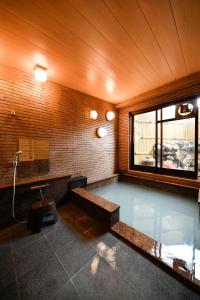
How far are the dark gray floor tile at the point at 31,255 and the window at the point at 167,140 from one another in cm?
365

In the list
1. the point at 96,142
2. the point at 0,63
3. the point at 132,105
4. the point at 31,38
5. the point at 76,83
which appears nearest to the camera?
the point at 31,38

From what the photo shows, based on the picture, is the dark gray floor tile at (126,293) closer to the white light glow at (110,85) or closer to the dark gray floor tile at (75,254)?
the dark gray floor tile at (75,254)

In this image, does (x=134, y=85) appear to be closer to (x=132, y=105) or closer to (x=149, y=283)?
(x=132, y=105)

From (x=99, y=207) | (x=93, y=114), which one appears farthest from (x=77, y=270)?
(x=93, y=114)

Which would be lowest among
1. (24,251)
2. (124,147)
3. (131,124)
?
(24,251)

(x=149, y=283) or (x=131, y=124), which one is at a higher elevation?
(x=131, y=124)

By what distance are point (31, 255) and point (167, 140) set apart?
422cm

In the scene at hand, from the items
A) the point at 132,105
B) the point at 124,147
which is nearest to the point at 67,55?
the point at 132,105

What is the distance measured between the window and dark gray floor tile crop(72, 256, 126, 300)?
3286 millimetres

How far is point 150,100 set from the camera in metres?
4.28

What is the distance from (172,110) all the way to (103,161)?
2.69m

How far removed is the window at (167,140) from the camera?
3.60 m

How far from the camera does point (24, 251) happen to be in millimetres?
1721

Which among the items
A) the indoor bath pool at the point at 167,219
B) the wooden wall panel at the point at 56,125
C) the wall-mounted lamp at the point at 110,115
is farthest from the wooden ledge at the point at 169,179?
the wall-mounted lamp at the point at 110,115
